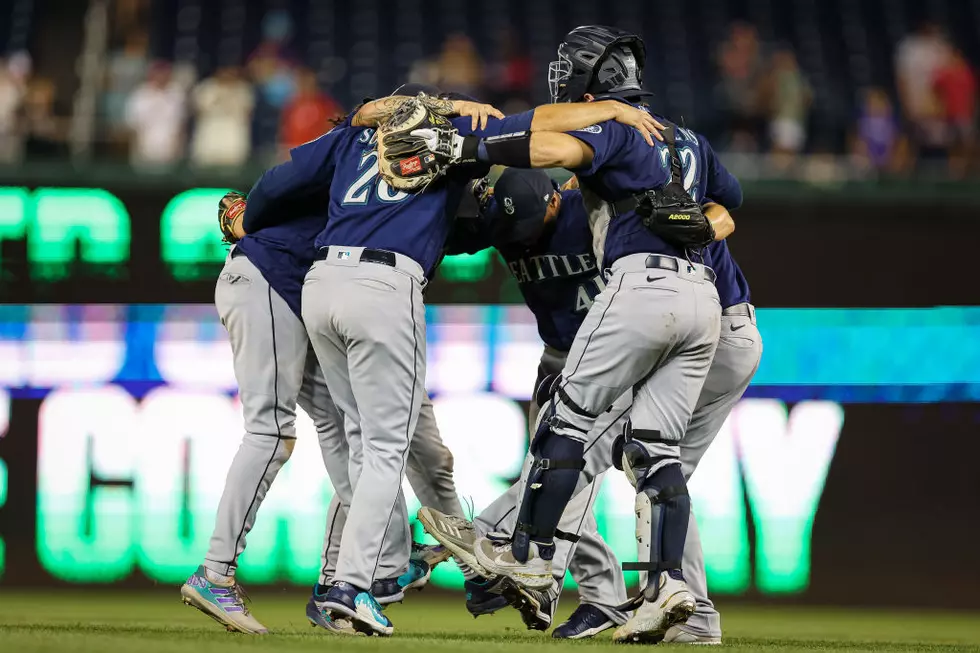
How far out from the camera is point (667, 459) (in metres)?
4.99

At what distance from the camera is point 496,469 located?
824 centimetres

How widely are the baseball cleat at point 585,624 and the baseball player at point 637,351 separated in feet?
1.99

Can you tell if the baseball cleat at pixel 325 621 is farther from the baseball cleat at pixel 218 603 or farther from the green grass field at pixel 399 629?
the baseball cleat at pixel 218 603

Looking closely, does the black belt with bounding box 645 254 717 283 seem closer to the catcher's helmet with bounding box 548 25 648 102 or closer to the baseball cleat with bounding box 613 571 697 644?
the catcher's helmet with bounding box 548 25 648 102

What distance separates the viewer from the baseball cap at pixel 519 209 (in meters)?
5.69

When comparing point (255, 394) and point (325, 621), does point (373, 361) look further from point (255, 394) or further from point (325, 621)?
point (325, 621)

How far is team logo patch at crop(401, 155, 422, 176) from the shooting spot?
16.7ft

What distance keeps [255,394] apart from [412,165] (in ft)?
4.04

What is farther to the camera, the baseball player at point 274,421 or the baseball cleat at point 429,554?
the baseball cleat at point 429,554

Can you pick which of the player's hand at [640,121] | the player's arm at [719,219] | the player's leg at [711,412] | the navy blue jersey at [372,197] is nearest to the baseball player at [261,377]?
the navy blue jersey at [372,197]

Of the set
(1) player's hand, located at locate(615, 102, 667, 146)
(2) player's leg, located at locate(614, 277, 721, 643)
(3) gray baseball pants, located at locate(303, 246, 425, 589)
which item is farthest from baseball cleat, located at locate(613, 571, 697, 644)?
(1) player's hand, located at locate(615, 102, 667, 146)

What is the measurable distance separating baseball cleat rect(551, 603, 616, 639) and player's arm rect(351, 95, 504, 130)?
219 cm

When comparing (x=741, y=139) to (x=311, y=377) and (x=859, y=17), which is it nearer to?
(x=859, y=17)

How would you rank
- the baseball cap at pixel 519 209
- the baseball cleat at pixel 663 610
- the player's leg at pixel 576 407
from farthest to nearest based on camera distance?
1. the baseball cap at pixel 519 209
2. the player's leg at pixel 576 407
3. the baseball cleat at pixel 663 610
